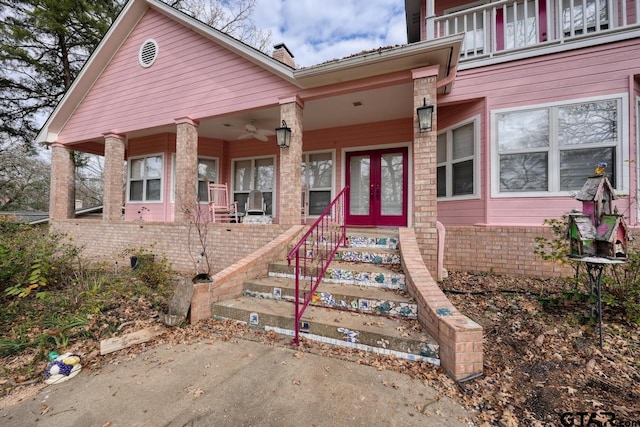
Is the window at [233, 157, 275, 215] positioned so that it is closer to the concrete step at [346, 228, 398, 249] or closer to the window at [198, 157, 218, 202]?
the window at [198, 157, 218, 202]

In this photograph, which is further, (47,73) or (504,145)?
(47,73)

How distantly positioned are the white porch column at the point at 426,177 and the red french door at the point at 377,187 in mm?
2552

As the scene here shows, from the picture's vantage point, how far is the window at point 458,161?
5457 millimetres

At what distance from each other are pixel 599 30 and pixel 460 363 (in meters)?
6.01

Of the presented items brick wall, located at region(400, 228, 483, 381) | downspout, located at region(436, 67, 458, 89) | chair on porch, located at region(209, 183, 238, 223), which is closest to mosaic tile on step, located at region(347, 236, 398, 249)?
brick wall, located at region(400, 228, 483, 381)

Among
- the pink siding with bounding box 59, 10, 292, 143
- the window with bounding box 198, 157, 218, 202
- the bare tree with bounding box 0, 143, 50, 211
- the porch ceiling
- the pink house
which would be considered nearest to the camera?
the pink house

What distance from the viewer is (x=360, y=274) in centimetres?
389

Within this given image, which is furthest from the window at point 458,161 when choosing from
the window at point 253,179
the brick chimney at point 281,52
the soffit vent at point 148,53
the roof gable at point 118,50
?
the soffit vent at point 148,53

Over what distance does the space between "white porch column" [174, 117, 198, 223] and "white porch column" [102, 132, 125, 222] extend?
2.51 metres

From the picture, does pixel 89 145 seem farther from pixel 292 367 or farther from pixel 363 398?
pixel 363 398

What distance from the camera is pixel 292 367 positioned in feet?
8.46

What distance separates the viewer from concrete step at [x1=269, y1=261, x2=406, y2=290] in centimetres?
372

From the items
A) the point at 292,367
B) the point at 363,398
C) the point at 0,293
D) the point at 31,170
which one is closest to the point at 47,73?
the point at 31,170

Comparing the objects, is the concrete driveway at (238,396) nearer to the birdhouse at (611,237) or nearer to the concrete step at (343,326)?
the concrete step at (343,326)
